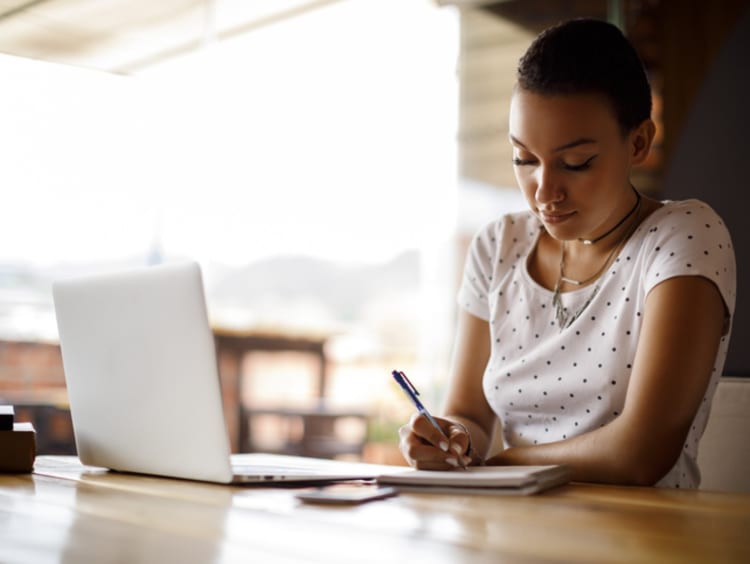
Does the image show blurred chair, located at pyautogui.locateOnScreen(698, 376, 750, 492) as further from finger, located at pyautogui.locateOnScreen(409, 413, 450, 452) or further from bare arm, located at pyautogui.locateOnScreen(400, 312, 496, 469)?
finger, located at pyautogui.locateOnScreen(409, 413, 450, 452)

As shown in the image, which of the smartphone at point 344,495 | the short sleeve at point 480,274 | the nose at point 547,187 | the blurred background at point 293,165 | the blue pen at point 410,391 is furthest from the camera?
the blurred background at point 293,165

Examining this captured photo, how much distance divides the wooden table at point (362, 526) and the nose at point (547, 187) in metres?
0.43

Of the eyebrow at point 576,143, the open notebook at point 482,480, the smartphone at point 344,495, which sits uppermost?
the eyebrow at point 576,143

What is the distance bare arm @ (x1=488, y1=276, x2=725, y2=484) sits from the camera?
1.21 m

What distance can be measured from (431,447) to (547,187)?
0.42 meters

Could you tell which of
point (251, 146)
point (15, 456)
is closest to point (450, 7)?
point (251, 146)

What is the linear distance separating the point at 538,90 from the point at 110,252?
4.19 m

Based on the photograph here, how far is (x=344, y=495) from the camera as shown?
986 millimetres

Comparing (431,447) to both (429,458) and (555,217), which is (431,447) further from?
(555,217)

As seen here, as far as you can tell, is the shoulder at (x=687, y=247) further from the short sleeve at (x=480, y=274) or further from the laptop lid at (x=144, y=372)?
the laptop lid at (x=144, y=372)

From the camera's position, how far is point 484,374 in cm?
158

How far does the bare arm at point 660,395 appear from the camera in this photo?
121 centimetres

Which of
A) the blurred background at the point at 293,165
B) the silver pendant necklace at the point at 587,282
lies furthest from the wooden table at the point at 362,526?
the blurred background at the point at 293,165

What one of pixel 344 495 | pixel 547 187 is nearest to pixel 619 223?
pixel 547 187
